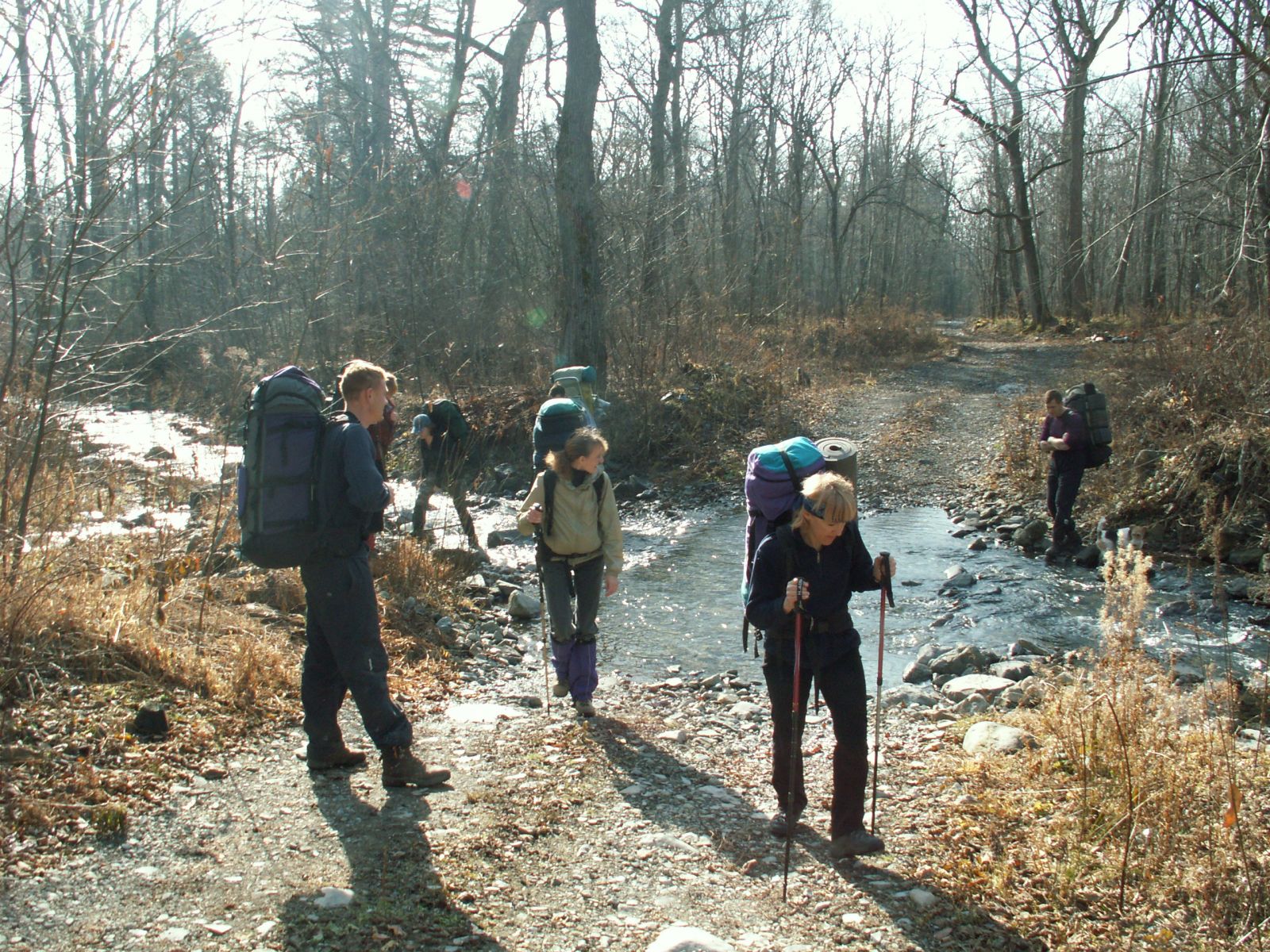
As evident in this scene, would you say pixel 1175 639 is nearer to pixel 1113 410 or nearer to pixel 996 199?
pixel 1113 410

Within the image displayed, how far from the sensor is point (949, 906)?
3588mm

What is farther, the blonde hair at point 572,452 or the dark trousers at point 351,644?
the blonde hair at point 572,452

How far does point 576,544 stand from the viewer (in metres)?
5.73

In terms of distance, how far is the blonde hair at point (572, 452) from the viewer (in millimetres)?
5609

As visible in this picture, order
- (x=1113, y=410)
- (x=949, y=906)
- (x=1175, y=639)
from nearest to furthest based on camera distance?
(x=949, y=906) → (x=1175, y=639) → (x=1113, y=410)

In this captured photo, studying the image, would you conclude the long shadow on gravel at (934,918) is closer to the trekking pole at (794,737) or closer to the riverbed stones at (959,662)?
the trekking pole at (794,737)

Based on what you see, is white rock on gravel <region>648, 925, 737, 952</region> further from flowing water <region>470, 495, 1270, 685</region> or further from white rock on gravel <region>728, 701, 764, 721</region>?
flowing water <region>470, 495, 1270, 685</region>

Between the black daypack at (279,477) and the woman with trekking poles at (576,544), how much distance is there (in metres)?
1.65

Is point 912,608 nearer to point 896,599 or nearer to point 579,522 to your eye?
point 896,599

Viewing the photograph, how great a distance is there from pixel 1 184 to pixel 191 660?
2.80 meters

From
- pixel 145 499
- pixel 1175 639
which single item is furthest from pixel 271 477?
pixel 1175 639

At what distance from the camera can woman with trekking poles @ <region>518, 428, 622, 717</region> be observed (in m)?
5.68

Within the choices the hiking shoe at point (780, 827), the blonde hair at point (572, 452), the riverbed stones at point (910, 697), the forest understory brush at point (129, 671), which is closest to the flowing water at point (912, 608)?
the riverbed stones at point (910, 697)

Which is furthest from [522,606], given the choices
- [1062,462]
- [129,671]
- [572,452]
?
[1062,462]
